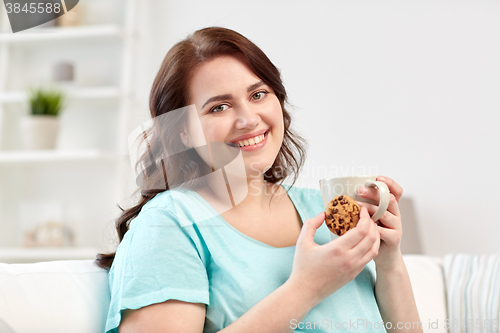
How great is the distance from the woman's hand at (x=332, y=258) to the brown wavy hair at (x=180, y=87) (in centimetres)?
32

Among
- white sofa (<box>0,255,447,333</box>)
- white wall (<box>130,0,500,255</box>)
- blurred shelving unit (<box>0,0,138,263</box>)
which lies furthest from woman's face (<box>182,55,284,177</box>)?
blurred shelving unit (<box>0,0,138,263</box>)

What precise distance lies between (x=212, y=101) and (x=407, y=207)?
132 cm

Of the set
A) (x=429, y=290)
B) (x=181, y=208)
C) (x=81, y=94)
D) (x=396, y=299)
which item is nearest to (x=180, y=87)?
(x=181, y=208)

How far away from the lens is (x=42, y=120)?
2049 mm

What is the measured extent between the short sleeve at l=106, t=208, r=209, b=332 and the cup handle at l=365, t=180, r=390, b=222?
0.97 feet

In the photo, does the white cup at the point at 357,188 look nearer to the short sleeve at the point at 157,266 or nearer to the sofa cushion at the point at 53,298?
the short sleeve at the point at 157,266

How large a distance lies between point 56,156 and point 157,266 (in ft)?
5.54

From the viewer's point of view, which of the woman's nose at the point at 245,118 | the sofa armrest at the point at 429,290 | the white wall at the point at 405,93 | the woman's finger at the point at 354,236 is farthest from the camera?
the white wall at the point at 405,93

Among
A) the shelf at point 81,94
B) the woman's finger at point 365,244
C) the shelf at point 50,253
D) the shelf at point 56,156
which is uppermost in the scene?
the shelf at point 81,94

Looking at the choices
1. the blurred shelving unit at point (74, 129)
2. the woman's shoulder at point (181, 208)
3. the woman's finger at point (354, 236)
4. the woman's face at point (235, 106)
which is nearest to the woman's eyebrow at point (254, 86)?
the woman's face at point (235, 106)

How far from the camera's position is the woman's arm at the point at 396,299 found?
760 mm

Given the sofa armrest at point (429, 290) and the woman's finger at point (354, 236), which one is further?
the sofa armrest at point (429, 290)

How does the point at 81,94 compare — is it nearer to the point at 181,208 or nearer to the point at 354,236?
the point at 181,208

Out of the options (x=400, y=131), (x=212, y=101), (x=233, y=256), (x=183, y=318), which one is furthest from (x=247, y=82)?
(x=400, y=131)
